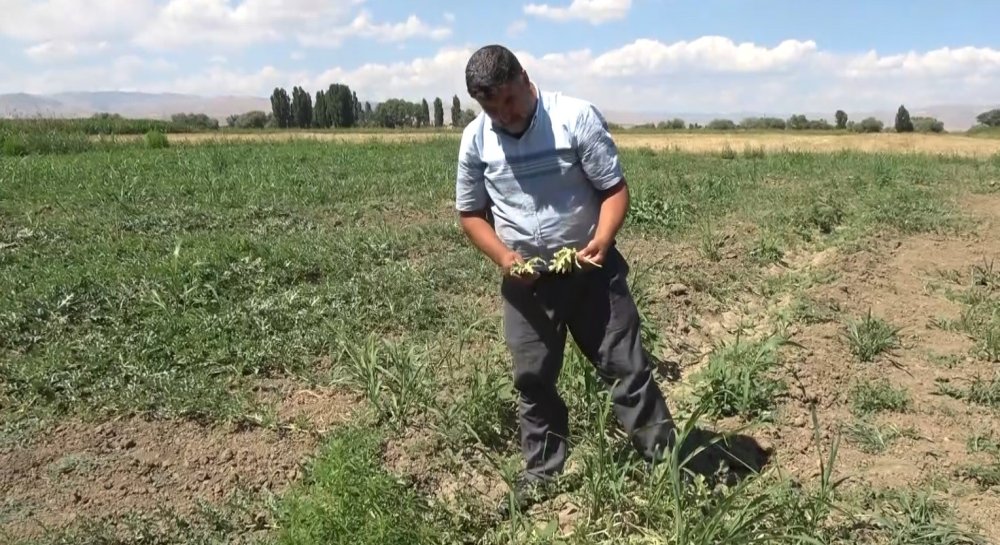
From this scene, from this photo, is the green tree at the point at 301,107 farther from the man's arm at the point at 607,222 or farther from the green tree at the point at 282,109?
the man's arm at the point at 607,222

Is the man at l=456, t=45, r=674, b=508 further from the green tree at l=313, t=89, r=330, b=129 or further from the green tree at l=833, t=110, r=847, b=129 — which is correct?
the green tree at l=313, t=89, r=330, b=129

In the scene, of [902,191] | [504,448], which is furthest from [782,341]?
[902,191]

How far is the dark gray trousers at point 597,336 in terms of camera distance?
8.55 feet

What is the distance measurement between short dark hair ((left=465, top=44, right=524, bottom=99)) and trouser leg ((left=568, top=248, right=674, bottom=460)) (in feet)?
2.29

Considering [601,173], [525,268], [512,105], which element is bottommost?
[525,268]

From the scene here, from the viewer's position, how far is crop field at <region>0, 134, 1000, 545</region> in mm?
2654

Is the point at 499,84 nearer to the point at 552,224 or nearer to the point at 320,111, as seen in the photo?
the point at 552,224

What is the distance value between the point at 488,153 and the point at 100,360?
2.60m

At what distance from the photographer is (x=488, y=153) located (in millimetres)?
2518

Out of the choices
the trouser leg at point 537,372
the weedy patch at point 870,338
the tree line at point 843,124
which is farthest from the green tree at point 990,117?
the trouser leg at point 537,372

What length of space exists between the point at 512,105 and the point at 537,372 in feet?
3.14

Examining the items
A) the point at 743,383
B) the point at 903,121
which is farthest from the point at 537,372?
the point at 903,121

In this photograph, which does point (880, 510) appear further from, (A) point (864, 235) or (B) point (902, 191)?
(B) point (902, 191)

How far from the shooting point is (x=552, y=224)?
8.32 feet
